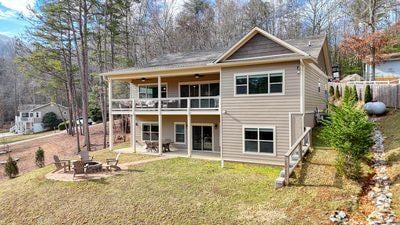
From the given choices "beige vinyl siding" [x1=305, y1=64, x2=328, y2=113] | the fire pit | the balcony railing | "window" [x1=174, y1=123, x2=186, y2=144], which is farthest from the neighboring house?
the fire pit

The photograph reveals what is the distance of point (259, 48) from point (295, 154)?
5637mm

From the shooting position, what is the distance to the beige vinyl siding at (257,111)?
13992 mm

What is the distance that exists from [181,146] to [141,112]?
11.8 feet

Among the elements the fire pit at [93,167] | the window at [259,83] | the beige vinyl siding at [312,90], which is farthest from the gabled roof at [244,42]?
the fire pit at [93,167]

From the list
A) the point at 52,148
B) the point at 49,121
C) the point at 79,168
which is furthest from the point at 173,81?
the point at 49,121

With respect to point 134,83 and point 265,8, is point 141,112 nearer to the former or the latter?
point 134,83

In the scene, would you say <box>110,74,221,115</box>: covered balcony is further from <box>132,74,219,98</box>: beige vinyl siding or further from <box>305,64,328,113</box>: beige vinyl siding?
<box>305,64,328,113</box>: beige vinyl siding

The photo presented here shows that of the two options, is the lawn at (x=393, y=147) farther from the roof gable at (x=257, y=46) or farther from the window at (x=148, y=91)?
the window at (x=148, y=91)

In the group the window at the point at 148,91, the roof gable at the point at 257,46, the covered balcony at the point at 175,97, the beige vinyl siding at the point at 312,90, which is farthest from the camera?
the window at the point at 148,91

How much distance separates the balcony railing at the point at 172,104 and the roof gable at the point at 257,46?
8.58 ft

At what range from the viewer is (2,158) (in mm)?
29891

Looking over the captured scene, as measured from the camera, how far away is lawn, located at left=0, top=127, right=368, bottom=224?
8.73 metres

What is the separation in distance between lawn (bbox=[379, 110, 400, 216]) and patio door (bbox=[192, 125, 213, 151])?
9510 millimetres

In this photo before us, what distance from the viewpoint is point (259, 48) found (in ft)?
48.4
